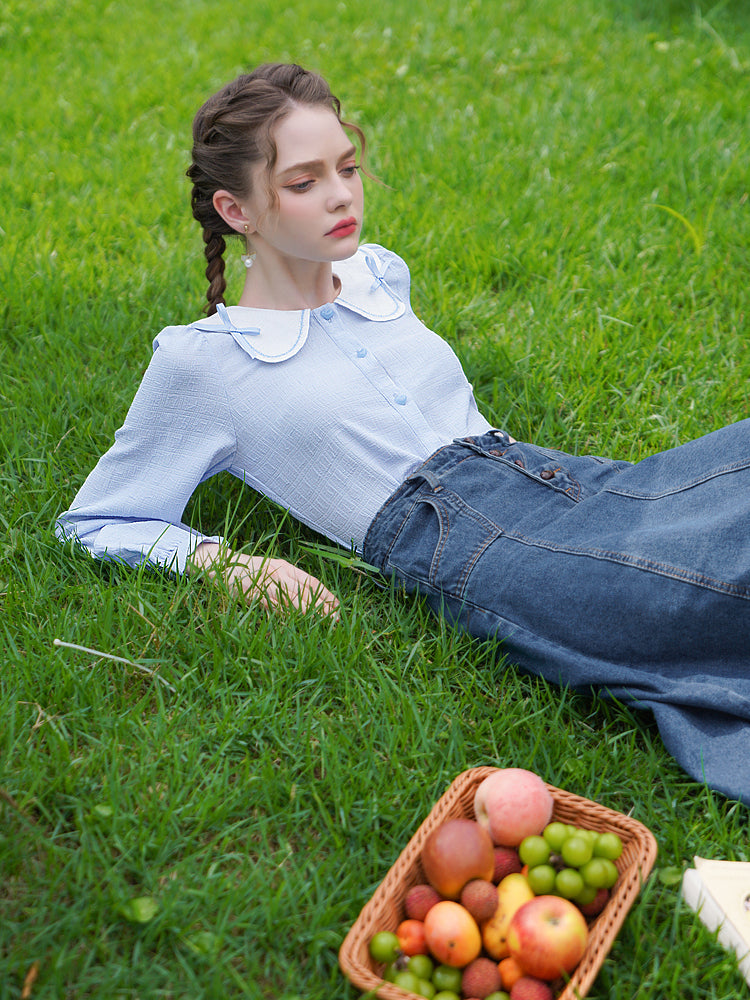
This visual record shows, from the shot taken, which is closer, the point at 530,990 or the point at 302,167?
the point at 530,990

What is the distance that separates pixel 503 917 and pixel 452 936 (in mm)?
110

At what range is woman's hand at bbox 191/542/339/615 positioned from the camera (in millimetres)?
2482

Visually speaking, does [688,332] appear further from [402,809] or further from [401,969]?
[401,969]

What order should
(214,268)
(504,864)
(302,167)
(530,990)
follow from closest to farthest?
1. (530,990)
2. (504,864)
3. (302,167)
4. (214,268)

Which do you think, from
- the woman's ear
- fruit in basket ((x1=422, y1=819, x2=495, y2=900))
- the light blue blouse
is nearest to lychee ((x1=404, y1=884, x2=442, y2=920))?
fruit in basket ((x1=422, y1=819, x2=495, y2=900))

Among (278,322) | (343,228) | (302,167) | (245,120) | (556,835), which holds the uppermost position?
(245,120)

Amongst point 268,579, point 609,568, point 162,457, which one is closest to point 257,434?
point 162,457

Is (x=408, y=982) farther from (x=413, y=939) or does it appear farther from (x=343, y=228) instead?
(x=343, y=228)

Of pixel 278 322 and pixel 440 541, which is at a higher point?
pixel 278 322

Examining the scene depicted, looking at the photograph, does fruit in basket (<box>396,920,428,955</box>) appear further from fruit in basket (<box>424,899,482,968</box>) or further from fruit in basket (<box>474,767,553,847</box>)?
fruit in basket (<box>474,767,553,847</box>)

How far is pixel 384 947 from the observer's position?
1.65 m

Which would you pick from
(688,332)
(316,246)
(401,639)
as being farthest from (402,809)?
(688,332)

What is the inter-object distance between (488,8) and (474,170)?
273 centimetres

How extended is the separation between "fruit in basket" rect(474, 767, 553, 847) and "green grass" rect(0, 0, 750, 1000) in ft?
0.79
